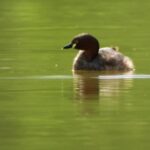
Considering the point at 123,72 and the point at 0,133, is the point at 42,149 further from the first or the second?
the point at 123,72

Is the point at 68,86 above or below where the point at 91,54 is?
above

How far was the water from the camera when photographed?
11.8 metres

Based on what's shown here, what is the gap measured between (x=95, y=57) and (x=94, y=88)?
284 centimetres

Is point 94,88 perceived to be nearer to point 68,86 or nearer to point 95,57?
point 68,86

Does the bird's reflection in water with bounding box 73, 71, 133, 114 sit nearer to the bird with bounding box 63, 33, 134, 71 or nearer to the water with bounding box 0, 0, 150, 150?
the water with bounding box 0, 0, 150, 150

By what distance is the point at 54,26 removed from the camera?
2239 cm

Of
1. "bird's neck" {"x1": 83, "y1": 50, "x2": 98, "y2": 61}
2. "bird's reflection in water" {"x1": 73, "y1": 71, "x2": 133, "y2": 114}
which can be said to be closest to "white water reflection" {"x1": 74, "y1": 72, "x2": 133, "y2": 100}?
"bird's reflection in water" {"x1": 73, "y1": 71, "x2": 133, "y2": 114}

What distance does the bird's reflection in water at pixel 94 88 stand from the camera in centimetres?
1378

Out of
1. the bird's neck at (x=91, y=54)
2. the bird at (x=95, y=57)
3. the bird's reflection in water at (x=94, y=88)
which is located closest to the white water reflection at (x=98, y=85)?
the bird's reflection in water at (x=94, y=88)

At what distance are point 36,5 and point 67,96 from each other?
39.9ft

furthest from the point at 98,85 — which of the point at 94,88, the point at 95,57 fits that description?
the point at 95,57

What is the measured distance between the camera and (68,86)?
1522cm

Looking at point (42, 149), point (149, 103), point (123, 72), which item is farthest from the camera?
point (123, 72)

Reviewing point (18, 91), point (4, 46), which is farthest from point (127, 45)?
point (18, 91)
